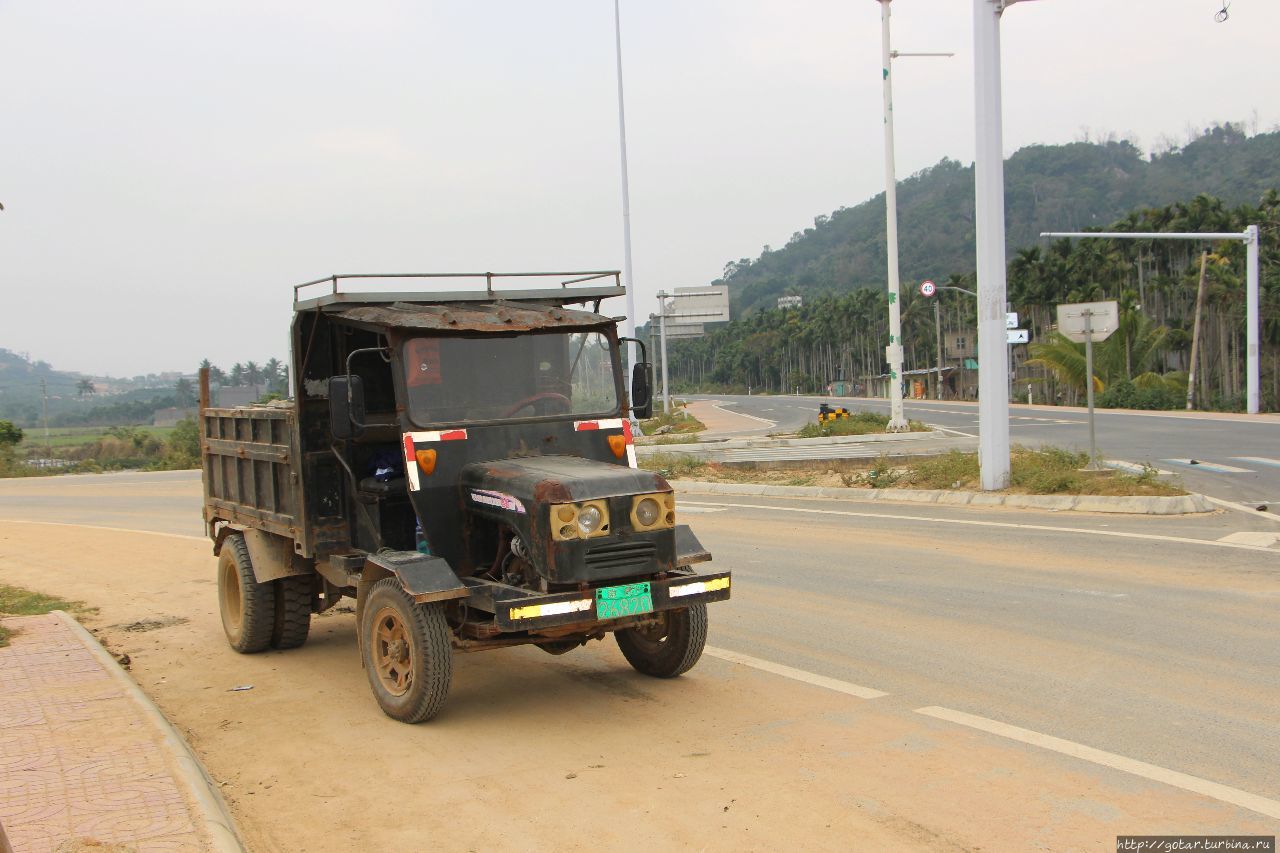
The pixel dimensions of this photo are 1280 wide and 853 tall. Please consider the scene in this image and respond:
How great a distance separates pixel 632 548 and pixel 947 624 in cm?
350

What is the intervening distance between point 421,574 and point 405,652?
23.9 inches

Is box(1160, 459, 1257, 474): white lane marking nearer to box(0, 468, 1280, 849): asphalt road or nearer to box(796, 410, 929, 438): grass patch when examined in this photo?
box(0, 468, 1280, 849): asphalt road

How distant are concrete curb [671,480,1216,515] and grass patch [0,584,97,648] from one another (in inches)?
446

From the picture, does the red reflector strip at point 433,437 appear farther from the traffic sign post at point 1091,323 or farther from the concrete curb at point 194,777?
the traffic sign post at point 1091,323

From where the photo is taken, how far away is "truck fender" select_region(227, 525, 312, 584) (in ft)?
27.5

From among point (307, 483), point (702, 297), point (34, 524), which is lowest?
point (34, 524)

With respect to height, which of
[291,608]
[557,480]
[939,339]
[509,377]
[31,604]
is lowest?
[31,604]

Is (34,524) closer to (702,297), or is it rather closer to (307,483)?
(307,483)

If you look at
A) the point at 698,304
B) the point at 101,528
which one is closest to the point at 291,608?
the point at 101,528

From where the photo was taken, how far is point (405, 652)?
261 inches

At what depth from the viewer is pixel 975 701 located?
21.7 feet

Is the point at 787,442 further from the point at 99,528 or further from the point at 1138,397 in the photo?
the point at 1138,397

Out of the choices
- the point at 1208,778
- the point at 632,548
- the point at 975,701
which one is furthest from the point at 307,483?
the point at 1208,778

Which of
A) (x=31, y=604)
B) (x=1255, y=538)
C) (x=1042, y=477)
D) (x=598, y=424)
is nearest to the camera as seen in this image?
(x=598, y=424)
